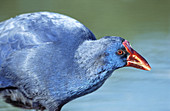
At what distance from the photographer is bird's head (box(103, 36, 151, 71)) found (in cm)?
302

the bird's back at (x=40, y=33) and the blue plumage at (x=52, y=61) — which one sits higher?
the bird's back at (x=40, y=33)

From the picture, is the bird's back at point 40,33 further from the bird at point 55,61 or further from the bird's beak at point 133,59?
the bird's beak at point 133,59

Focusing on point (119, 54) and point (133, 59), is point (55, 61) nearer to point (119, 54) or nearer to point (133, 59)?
point (119, 54)

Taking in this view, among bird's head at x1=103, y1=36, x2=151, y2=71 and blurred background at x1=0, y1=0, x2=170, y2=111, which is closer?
bird's head at x1=103, y1=36, x2=151, y2=71

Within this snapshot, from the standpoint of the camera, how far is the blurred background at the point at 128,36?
13.3 feet

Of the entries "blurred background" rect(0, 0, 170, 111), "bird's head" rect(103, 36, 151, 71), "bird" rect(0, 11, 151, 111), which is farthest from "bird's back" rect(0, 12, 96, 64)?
"blurred background" rect(0, 0, 170, 111)

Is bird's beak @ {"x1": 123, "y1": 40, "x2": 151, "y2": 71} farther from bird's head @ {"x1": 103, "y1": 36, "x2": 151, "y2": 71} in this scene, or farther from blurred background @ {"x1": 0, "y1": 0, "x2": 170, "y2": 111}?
blurred background @ {"x1": 0, "y1": 0, "x2": 170, "y2": 111}

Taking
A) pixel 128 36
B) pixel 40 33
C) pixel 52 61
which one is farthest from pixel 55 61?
pixel 128 36

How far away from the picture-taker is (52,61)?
3.08m

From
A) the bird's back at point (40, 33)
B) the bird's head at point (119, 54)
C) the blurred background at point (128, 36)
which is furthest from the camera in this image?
the blurred background at point (128, 36)

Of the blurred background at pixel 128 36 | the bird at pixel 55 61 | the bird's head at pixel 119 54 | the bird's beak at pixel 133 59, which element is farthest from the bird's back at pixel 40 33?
the blurred background at pixel 128 36

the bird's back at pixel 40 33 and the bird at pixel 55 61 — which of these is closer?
the bird at pixel 55 61

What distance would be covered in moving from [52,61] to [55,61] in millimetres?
24

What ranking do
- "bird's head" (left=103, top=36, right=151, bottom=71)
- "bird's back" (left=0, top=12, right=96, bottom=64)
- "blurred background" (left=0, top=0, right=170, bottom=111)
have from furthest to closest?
"blurred background" (left=0, top=0, right=170, bottom=111) → "bird's back" (left=0, top=12, right=96, bottom=64) → "bird's head" (left=103, top=36, right=151, bottom=71)
